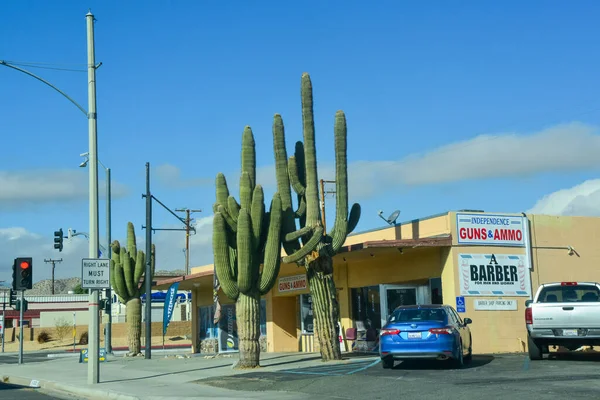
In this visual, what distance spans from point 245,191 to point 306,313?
1070cm

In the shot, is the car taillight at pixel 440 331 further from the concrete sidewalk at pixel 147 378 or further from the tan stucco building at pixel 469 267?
the tan stucco building at pixel 469 267

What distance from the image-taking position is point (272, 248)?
20.2 meters

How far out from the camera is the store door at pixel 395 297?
1005 inches

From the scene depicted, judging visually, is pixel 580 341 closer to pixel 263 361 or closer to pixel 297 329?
pixel 263 361

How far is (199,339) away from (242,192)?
20.4 m

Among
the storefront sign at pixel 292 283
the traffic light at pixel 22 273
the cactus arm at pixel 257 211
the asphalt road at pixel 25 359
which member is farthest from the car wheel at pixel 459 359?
the asphalt road at pixel 25 359

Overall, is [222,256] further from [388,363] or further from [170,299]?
[170,299]

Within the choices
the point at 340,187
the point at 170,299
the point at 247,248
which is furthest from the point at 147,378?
the point at 170,299

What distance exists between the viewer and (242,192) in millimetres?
20375

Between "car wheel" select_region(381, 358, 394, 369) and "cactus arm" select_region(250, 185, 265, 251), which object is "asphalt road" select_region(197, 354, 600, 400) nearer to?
"car wheel" select_region(381, 358, 394, 369)

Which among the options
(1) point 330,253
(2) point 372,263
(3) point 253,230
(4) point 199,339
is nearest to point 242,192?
(3) point 253,230

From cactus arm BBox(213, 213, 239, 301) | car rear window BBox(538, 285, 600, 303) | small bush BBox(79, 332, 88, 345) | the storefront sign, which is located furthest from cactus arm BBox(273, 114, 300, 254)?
small bush BBox(79, 332, 88, 345)

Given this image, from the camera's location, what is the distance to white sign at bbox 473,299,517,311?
78.6 ft

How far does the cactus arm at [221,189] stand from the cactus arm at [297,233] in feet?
6.51
